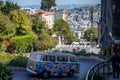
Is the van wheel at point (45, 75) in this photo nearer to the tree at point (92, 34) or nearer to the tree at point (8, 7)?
the tree at point (8, 7)

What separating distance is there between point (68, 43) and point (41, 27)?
159 feet

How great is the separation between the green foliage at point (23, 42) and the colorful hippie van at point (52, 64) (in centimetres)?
2608

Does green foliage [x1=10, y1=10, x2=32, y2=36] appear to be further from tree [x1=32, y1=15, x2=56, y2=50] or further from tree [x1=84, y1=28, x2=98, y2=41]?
tree [x1=84, y1=28, x2=98, y2=41]

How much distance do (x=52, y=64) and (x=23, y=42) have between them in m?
27.6

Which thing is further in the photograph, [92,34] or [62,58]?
[92,34]

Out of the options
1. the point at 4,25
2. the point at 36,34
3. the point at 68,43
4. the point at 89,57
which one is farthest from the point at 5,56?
the point at 68,43

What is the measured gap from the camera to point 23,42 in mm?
51625

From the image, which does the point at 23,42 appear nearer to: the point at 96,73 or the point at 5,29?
the point at 5,29

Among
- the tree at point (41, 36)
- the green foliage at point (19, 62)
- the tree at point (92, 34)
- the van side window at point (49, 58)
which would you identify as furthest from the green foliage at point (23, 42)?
the tree at point (92, 34)

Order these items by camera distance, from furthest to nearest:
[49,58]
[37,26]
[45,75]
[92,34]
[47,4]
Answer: [47,4]
[92,34]
[37,26]
[49,58]
[45,75]

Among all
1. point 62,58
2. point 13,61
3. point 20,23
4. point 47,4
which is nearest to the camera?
point 62,58

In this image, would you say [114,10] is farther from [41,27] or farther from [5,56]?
[41,27]

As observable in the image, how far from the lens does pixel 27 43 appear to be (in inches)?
2080

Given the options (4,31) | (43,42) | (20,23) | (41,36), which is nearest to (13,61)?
(4,31)
